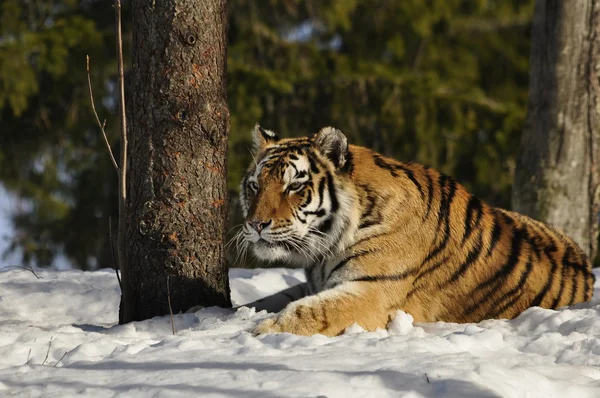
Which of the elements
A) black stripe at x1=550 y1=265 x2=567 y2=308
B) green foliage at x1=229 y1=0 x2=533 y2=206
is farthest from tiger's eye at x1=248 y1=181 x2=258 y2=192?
green foliage at x1=229 y1=0 x2=533 y2=206

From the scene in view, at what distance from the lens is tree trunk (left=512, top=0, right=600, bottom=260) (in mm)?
6383

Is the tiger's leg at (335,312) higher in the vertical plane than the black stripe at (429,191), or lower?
lower

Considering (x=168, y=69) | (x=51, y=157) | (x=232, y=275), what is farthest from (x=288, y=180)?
(x=51, y=157)

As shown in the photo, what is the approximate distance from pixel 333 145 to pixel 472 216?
2.94 ft

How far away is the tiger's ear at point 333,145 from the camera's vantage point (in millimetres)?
4473

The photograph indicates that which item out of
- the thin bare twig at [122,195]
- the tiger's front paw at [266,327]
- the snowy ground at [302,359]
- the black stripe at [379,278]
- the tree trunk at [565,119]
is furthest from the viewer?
the tree trunk at [565,119]

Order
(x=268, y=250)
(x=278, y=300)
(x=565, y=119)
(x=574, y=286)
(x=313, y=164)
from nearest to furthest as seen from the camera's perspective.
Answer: (x=268, y=250) → (x=313, y=164) → (x=574, y=286) → (x=278, y=300) → (x=565, y=119)

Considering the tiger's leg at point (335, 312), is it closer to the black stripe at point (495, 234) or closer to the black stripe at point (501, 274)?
the black stripe at point (501, 274)

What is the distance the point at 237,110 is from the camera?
10.5m

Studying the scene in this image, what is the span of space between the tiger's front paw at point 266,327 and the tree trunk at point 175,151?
70 cm

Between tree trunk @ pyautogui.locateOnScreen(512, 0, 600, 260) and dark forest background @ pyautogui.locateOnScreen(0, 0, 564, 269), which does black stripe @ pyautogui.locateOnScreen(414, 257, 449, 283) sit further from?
dark forest background @ pyautogui.locateOnScreen(0, 0, 564, 269)

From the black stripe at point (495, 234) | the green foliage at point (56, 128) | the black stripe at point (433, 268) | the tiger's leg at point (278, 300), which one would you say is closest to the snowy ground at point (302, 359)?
the black stripe at point (433, 268)

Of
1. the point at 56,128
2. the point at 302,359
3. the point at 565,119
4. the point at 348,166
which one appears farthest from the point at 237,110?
the point at 302,359

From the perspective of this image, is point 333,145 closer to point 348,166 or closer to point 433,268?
point 348,166
